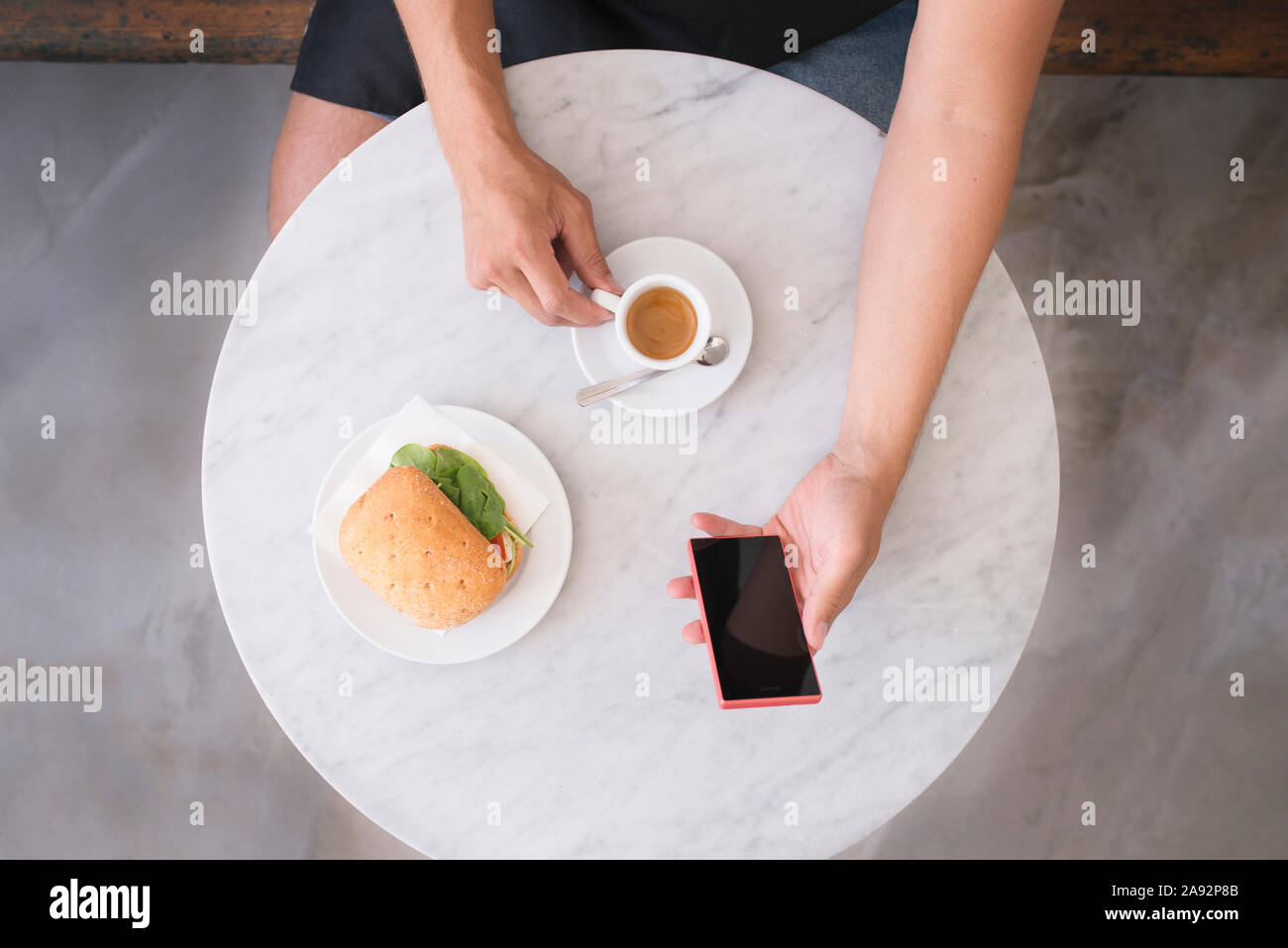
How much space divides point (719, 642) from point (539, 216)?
0.62 m

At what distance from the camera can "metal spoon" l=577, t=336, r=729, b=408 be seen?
3.60 ft

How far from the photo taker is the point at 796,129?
3.84 feet

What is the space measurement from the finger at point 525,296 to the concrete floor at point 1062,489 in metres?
1.19

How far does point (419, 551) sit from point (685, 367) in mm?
433

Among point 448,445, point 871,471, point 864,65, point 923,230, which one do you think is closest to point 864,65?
point 864,65

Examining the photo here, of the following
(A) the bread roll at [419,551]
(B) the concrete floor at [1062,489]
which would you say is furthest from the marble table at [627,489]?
(B) the concrete floor at [1062,489]

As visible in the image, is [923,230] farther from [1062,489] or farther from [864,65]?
[1062,489]

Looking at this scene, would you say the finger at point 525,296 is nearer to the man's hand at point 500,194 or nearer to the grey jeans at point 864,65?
the man's hand at point 500,194

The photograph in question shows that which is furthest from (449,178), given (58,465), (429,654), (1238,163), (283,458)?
(1238,163)

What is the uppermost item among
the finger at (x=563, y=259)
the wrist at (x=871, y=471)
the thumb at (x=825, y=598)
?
the finger at (x=563, y=259)

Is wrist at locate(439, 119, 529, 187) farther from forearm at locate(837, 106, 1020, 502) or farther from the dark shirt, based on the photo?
forearm at locate(837, 106, 1020, 502)

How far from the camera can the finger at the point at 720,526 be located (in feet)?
3.60

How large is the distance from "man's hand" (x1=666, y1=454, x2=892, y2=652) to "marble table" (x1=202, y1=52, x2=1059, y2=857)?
4cm
